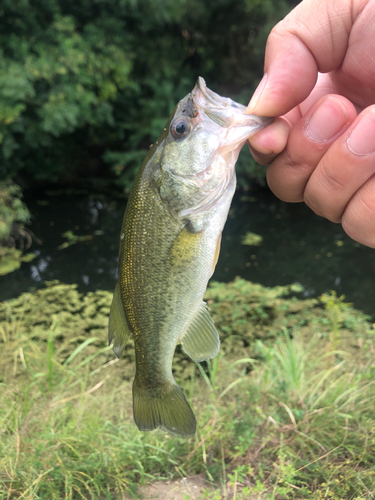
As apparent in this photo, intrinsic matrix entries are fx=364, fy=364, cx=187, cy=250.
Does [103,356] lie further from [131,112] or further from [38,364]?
[131,112]

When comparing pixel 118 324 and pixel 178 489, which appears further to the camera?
pixel 178 489

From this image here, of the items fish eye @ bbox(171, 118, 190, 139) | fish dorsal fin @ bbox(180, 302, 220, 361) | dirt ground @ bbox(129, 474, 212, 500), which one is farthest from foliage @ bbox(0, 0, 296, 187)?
fish dorsal fin @ bbox(180, 302, 220, 361)

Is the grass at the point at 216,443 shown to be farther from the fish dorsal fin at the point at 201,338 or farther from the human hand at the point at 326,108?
the human hand at the point at 326,108

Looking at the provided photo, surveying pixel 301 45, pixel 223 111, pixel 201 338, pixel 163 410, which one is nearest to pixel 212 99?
pixel 223 111

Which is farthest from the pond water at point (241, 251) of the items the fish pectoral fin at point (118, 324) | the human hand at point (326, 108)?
the fish pectoral fin at point (118, 324)

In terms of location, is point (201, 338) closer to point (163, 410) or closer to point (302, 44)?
point (163, 410)

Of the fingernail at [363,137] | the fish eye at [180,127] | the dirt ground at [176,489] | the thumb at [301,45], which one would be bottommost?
the dirt ground at [176,489]
